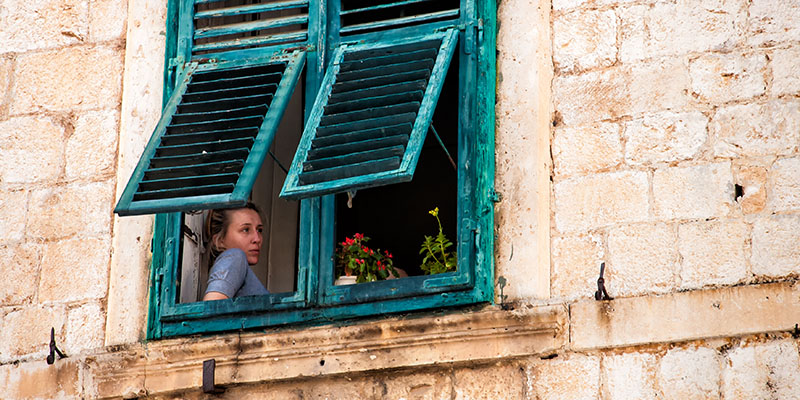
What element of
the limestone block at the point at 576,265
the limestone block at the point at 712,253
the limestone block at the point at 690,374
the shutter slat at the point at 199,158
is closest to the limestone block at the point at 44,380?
the shutter slat at the point at 199,158

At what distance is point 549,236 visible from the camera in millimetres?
5723

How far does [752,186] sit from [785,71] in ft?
1.46

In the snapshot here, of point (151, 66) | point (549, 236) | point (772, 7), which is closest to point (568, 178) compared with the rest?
point (549, 236)

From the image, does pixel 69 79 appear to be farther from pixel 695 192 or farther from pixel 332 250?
pixel 695 192

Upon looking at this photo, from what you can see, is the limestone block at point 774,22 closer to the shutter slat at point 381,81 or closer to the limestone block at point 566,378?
the shutter slat at point 381,81

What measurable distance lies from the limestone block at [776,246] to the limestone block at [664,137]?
0.38m

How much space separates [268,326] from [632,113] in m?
1.54

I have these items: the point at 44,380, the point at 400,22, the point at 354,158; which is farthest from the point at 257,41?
the point at 44,380

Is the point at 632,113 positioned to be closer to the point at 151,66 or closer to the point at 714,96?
the point at 714,96

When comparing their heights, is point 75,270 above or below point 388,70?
below

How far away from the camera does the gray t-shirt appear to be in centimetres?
617

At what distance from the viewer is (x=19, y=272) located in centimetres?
629

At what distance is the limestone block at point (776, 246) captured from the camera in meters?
5.38

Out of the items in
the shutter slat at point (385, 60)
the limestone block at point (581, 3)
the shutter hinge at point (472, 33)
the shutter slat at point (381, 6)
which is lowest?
the shutter slat at point (385, 60)
